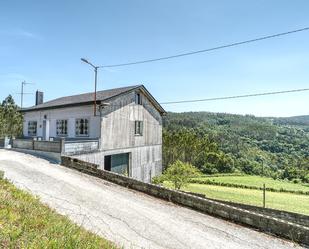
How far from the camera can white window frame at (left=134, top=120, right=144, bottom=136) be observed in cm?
2657

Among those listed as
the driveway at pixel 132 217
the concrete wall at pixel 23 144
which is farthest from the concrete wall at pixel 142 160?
the driveway at pixel 132 217

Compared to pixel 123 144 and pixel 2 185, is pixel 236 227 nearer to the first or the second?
pixel 2 185

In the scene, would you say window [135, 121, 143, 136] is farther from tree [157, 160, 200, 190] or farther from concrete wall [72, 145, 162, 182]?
tree [157, 160, 200, 190]

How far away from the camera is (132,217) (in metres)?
9.79

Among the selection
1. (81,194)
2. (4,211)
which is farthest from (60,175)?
(4,211)

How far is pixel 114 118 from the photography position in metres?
23.4

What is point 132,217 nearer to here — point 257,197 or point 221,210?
point 221,210

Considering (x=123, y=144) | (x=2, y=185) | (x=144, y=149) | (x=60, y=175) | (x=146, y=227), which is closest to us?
(x=146, y=227)

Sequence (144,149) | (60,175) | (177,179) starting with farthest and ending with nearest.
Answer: (177,179), (144,149), (60,175)

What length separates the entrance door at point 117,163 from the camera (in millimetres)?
23969

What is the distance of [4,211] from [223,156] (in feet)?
288

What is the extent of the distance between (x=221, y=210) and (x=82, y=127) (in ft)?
49.5

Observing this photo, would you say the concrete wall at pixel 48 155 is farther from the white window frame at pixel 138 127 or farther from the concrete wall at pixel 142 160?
the white window frame at pixel 138 127

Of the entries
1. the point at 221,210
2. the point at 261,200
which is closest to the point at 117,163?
the point at 221,210
